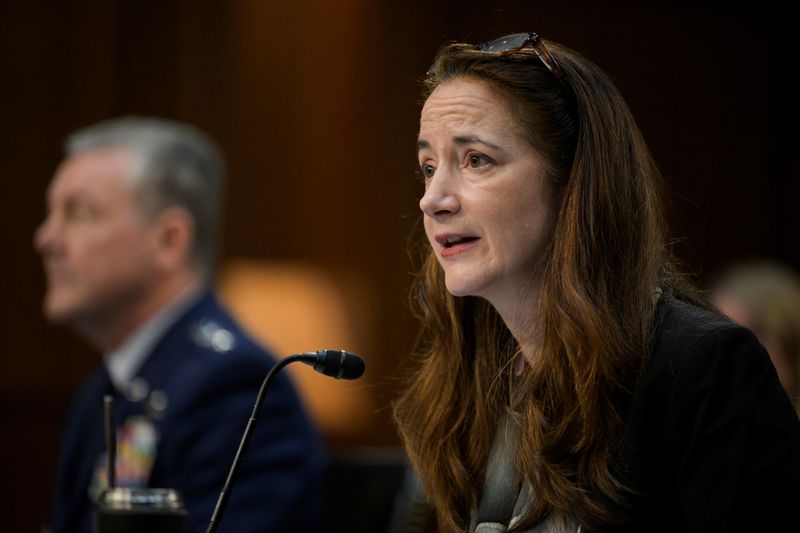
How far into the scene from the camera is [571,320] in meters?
1.87

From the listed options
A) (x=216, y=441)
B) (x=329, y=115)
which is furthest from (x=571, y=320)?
(x=329, y=115)

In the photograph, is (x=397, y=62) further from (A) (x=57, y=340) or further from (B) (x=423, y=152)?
(B) (x=423, y=152)

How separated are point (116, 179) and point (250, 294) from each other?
149cm

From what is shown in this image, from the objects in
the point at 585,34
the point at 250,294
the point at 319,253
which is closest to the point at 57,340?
the point at 250,294

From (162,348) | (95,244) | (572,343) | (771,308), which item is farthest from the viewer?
(771,308)

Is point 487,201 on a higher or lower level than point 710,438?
higher

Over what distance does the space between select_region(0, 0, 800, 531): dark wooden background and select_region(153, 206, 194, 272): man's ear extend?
54.9 inches

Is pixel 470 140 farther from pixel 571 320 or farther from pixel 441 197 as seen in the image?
pixel 571 320

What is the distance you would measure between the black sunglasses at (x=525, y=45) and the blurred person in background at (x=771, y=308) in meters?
2.01

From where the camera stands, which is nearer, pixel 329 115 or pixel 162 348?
pixel 162 348

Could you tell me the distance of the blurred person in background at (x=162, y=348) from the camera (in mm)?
3256

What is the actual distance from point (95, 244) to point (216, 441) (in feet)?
3.05

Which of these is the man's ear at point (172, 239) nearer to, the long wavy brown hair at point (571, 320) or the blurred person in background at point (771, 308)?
Answer: the blurred person in background at point (771, 308)

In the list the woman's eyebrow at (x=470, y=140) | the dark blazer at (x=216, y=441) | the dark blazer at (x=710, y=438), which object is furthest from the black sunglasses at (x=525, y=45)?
the dark blazer at (x=216, y=441)
